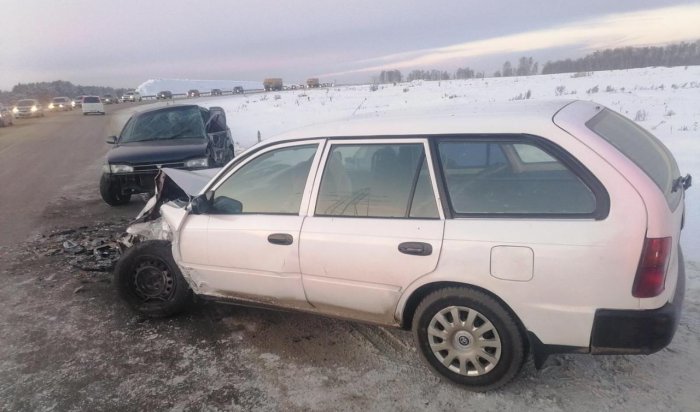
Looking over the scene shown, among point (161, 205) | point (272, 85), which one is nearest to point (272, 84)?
Answer: point (272, 85)

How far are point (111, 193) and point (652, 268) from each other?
314 inches

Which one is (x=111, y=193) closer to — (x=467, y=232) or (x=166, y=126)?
(x=166, y=126)

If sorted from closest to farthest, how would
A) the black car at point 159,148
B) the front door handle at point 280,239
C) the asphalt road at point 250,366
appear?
the asphalt road at point 250,366 < the front door handle at point 280,239 < the black car at point 159,148

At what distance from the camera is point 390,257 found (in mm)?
2904

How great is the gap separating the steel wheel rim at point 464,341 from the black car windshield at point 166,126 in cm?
697

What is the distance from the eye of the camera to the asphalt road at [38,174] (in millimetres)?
7562

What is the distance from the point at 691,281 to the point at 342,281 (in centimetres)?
304

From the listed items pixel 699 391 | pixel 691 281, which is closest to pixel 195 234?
pixel 699 391

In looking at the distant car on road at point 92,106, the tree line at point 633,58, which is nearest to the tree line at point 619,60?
the tree line at point 633,58

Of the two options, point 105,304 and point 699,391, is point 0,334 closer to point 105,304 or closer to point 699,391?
point 105,304

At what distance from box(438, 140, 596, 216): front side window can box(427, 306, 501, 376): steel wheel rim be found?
63cm

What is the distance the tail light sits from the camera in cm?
236

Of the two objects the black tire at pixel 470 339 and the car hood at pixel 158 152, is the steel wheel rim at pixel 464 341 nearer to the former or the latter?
the black tire at pixel 470 339

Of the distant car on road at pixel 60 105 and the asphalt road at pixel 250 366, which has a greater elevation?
the distant car on road at pixel 60 105
